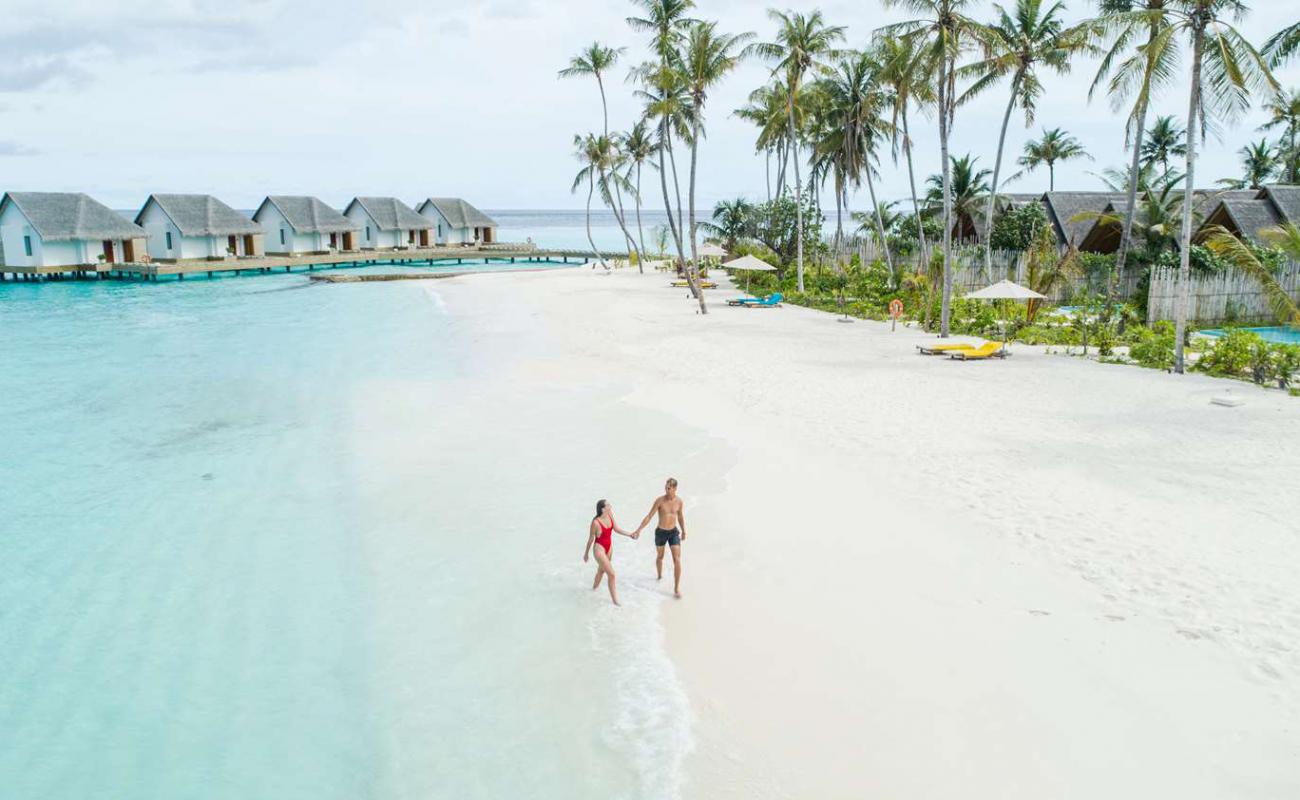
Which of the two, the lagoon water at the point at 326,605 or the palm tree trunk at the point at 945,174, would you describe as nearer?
the lagoon water at the point at 326,605

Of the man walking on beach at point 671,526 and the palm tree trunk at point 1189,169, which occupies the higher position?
the palm tree trunk at point 1189,169

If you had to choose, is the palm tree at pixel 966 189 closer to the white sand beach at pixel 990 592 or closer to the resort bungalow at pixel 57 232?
the white sand beach at pixel 990 592

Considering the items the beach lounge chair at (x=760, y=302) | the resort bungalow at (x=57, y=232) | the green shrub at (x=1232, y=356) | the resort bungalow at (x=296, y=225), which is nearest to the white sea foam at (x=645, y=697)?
the green shrub at (x=1232, y=356)

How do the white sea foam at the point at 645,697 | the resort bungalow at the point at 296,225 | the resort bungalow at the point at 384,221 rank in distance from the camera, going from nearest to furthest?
the white sea foam at the point at 645,697, the resort bungalow at the point at 296,225, the resort bungalow at the point at 384,221

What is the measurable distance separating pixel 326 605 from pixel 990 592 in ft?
23.0

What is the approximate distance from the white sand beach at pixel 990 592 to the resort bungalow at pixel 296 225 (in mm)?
53465

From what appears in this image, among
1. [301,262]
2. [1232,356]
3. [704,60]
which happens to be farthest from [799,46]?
[301,262]

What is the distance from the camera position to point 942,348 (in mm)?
20656

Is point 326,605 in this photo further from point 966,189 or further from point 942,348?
point 966,189

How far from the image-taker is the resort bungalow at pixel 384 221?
221 ft

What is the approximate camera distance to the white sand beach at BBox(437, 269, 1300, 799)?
617cm

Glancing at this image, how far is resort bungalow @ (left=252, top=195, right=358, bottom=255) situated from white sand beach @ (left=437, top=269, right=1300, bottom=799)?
53.5 metres

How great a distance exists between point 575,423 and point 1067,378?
10.3 metres

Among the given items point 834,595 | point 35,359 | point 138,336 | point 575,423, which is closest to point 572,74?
point 138,336
